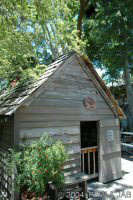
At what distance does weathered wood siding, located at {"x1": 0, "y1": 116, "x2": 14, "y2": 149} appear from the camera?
4.43m

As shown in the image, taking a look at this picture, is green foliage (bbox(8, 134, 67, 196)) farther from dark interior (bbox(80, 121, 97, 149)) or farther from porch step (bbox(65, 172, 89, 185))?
dark interior (bbox(80, 121, 97, 149))

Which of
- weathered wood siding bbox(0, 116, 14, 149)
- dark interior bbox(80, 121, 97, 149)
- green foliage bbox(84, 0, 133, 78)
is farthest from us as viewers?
green foliage bbox(84, 0, 133, 78)

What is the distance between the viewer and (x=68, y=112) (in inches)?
212

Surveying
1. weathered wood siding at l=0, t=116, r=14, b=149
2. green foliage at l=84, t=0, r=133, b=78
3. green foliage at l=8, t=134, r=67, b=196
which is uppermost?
green foliage at l=84, t=0, r=133, b=78

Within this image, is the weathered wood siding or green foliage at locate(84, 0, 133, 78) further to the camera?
green foliage at locate(84, 0, 133, 78)

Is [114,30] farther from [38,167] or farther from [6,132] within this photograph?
[38,167]

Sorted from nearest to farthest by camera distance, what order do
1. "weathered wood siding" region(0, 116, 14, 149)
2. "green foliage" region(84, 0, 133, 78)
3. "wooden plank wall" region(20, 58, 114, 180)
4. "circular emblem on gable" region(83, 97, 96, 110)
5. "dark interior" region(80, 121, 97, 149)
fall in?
"weathered wood siding" region(0, 116, 14, 149), "wooden plank wall" region(20, 58, 114, 180), "circular emblem on gable" region(83, 97, 96, 110), "dark interior" region(80, 121, 97, 149), "green foliage" region(84, 0, 133, 78)

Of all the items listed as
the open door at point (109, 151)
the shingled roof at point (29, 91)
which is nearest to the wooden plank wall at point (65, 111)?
the shingled roof at point (29, 91)

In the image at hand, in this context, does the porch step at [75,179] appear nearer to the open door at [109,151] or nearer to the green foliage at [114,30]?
the open door at [109,151]

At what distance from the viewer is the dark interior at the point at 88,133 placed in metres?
7.69

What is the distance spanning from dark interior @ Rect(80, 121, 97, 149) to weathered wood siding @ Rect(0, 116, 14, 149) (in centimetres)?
383

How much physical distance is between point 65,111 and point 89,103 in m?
1.10

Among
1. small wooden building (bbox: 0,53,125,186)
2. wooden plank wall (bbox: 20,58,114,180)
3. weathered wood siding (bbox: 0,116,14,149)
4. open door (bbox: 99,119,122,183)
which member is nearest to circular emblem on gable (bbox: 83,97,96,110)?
small wooden building (bbox: 0,53,125,186)

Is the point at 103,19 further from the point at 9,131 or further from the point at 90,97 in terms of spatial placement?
the point at 9,131
